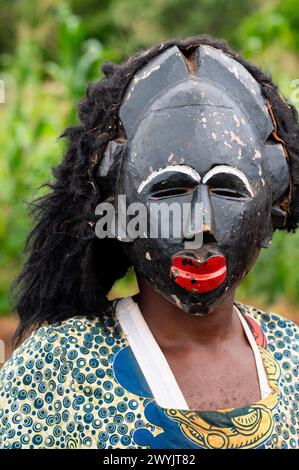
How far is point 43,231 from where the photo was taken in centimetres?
255

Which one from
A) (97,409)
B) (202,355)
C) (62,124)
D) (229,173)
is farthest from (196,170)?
(62,124)

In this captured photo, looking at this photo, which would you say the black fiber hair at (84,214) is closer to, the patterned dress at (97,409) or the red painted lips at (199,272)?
the patterned dress at (97,409)

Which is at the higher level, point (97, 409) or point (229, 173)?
point (229, 173)

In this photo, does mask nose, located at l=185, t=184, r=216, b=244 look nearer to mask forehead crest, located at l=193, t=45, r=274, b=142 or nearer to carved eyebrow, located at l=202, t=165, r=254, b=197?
carved eyebrow, located at l=202, t=165, r=254, b=197

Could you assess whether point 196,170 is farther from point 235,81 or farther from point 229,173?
point 235,81

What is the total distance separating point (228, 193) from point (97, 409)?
0.67 m

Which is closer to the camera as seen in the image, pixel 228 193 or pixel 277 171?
pixel 228 193

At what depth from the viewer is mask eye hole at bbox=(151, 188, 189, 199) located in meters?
2.21

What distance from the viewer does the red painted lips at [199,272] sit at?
217 cm

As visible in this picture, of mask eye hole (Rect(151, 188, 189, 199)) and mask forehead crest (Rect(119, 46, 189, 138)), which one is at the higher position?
mask forehead crest (Rect(119, 46, 189, 138))

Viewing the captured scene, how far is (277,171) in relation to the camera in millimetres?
2381

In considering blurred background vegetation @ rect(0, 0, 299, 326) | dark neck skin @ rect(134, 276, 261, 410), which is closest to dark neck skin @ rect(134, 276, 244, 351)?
dark neck skin @ rect(134, 276, 261, 410)

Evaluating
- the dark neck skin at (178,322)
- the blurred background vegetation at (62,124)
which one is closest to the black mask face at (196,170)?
the dark neck skin at (178,322)
